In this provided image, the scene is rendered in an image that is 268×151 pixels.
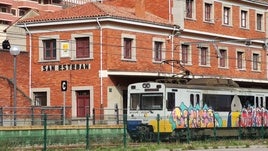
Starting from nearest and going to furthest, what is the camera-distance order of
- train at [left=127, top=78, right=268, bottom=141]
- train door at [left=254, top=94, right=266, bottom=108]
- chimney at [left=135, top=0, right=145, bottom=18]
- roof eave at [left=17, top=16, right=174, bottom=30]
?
1. train at [left=127, top=78, right=268, bottom=141]
2. train door at [left=254, top=94, right=266, bottom=108]
3. roof eave at [left=17, top=16, right=174, bottom=30]
4. chimney at [left=135, top=0, right=145, bottom=18]

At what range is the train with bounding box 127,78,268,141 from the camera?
35594 mm

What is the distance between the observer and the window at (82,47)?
48781 mm

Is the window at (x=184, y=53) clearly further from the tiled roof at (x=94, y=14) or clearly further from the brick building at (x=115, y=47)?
the tiled roof at (x=94, y=14)

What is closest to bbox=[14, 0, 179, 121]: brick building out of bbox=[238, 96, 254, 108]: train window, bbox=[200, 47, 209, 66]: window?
bbox=[200, 47, 209, 66]: window

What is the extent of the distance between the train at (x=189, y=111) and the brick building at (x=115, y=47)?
15.8ft

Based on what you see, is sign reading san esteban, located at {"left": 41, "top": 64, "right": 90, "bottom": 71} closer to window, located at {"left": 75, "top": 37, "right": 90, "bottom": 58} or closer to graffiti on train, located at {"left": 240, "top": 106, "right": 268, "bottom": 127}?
window, located at {"left": 75, "top": 37, "right": 90, "bottom": 58}

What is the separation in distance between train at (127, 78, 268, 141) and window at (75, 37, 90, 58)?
424 inches

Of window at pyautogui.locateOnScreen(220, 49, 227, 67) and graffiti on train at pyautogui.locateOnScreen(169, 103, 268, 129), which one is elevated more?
window at pyautogui.locateOnScreen(220, 49, 227, 67)

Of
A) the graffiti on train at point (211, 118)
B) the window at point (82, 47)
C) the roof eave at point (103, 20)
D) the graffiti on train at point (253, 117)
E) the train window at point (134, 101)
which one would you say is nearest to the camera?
the graffiti on train at point (211, 118)

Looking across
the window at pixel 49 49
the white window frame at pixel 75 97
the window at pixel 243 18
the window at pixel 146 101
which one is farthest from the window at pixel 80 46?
the window at pixel 243 18

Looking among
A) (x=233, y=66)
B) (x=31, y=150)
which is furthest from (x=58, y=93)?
(x=31, y=150)

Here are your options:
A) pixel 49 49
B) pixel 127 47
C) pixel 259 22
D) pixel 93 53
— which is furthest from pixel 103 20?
pixel 259 22

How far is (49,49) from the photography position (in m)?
50.6

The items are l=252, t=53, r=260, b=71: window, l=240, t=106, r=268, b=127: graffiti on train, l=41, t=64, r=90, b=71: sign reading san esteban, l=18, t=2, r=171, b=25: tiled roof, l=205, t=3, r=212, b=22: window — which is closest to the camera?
l=240, t=106, r=268, b=127: graffiti on train
